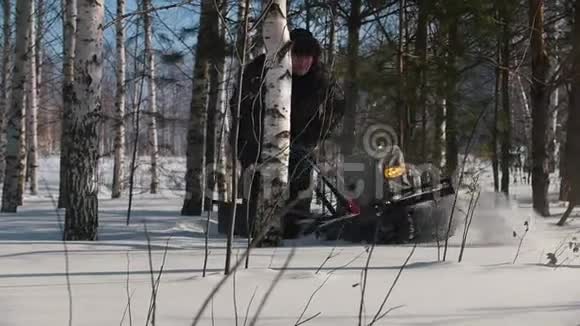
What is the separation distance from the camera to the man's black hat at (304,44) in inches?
209

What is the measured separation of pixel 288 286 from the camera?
2.84 meters

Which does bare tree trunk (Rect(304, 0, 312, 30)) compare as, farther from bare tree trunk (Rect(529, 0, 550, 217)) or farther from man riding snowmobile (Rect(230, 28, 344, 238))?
man riding snowmobile (Rect(230, 28, 344, 238))

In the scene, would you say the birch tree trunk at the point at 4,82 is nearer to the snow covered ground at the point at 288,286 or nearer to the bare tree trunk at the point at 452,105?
the bare tree trunk at the point at 452,105

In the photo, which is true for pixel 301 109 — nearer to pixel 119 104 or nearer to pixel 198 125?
pixel 198 125

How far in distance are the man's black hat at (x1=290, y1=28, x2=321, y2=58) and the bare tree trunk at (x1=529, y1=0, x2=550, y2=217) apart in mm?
3611

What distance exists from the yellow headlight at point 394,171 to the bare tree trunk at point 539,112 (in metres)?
3.04

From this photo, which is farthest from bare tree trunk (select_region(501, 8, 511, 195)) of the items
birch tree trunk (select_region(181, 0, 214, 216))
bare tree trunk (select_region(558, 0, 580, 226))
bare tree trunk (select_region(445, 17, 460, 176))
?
birch tree trunk (select_region(181, 0, 214, 216))

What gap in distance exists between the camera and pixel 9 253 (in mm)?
3797

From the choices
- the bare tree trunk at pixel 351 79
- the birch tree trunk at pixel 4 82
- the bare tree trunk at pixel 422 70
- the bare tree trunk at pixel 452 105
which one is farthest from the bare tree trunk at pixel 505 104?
the birch tree trunk at pixel 4 82

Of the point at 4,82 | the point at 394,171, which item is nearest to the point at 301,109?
the point at 394,171

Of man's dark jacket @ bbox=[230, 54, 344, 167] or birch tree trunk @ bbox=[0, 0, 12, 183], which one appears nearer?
man's dark jacket @ bbox=[230, 54, 344, 167]

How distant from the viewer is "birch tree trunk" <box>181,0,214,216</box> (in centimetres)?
859

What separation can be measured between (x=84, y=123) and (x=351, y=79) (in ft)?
13.3

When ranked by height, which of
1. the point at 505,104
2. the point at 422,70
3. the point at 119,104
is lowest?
the point at 505,104
